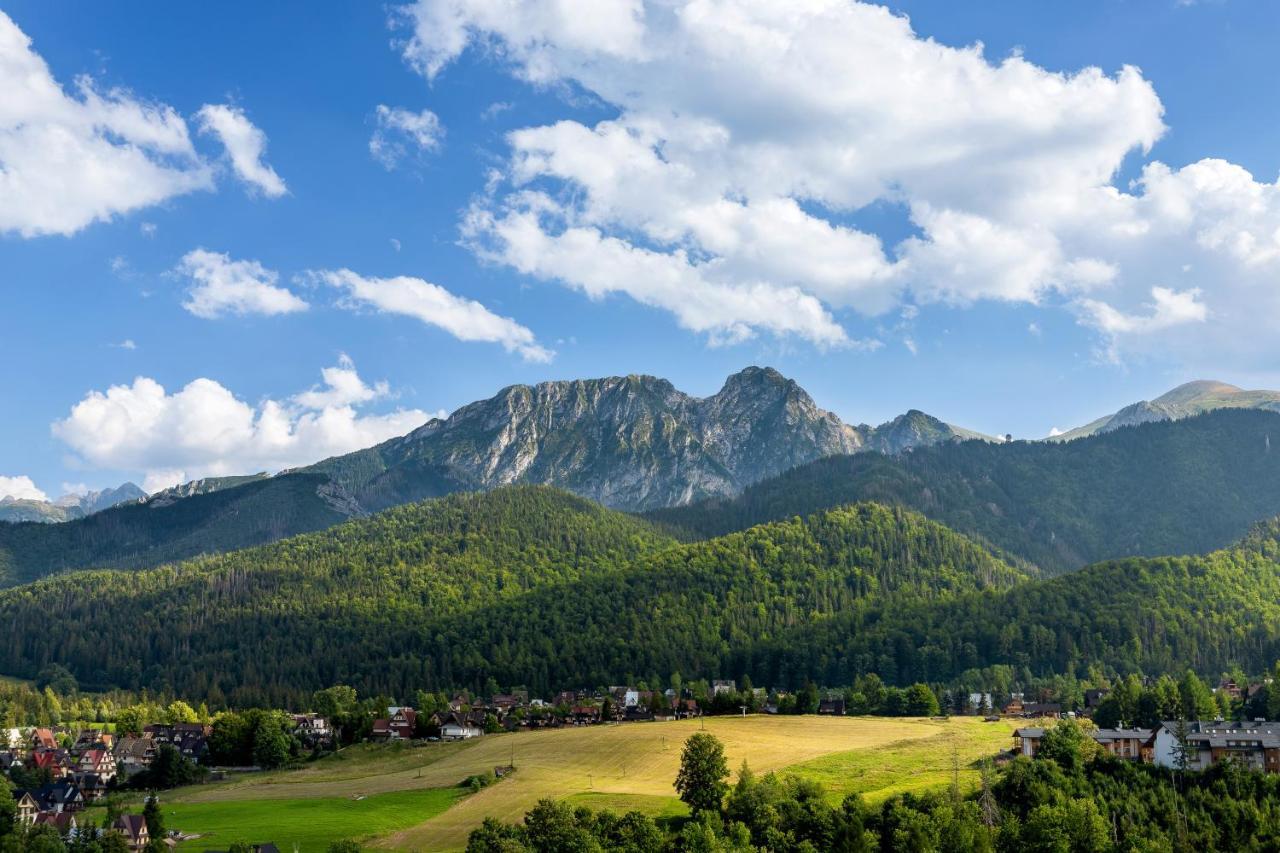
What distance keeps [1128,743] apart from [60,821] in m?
108

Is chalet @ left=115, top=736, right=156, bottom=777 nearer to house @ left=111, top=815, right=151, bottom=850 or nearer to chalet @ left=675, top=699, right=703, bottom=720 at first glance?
house @ left=111, top=815, right=151, bottom=850

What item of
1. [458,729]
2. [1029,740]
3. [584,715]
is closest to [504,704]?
[584,715]

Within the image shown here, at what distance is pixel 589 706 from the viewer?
7136 inches

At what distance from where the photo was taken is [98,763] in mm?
139500

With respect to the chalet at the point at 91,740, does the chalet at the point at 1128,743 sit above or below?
below

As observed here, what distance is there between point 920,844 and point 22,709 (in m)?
169

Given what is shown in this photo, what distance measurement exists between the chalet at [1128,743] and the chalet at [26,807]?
10570 cm

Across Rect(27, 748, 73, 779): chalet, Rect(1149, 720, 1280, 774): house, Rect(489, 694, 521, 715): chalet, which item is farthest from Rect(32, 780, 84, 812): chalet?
Rect(1149, 720, 1280, 774): house

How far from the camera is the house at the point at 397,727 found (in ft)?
521

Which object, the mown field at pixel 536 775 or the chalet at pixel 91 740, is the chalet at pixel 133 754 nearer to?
the chalet at pixel 91 740

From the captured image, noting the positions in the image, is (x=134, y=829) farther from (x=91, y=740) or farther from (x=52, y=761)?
(x=91, y=740)

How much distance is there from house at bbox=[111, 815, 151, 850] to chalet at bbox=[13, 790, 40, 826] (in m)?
12.6

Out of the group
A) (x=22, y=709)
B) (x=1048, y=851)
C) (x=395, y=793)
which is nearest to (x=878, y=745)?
(x=1048, y=851)

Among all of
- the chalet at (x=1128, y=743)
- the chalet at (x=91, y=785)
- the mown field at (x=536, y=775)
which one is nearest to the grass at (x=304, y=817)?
the mown field at (x=536, y=775)
